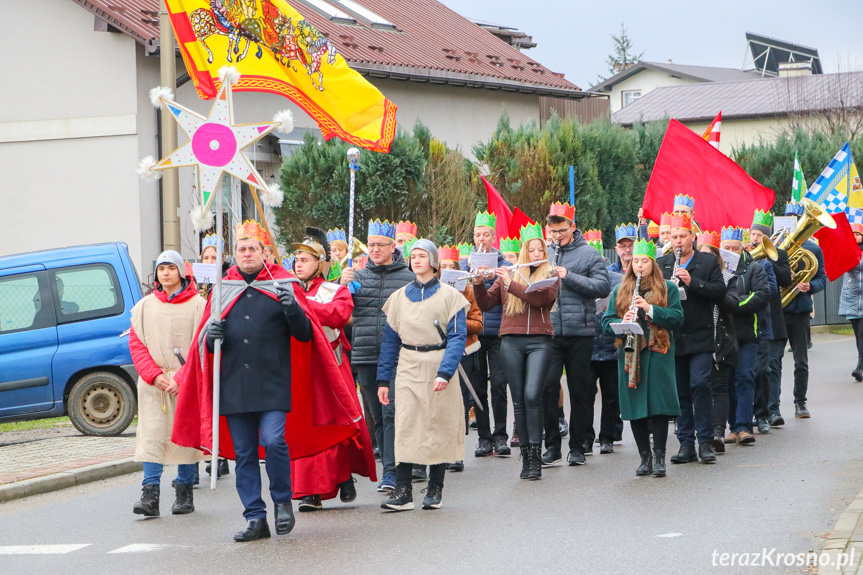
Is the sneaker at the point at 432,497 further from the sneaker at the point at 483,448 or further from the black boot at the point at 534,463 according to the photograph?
the sneaker at the point at 483,448

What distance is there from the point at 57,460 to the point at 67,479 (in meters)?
1.09

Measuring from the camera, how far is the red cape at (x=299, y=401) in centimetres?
827

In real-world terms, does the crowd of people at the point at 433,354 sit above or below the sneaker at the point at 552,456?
above

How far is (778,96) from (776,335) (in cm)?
3930

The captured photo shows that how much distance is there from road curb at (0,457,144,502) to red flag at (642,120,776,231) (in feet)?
20.2

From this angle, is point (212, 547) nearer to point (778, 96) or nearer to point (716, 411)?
point (716, 411)

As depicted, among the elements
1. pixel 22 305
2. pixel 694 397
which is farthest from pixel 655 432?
pixel 22 305

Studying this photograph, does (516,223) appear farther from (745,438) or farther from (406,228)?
(745,438)

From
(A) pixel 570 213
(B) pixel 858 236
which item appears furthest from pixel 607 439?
(B) pixel 858 236

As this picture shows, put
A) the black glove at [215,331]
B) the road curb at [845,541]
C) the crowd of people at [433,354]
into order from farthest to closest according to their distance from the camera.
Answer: the crowd of people at [433,354] < the black glove at [215,331] < the road curb at [845,541]

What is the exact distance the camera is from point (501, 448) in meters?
11.5

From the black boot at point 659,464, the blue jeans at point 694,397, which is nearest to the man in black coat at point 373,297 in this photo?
the black boot at point 659,464

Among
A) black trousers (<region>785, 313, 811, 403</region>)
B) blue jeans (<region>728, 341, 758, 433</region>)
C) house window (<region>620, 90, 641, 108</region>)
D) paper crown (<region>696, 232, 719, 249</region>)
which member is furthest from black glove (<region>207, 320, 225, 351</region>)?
house window (<region>620, 90, 641, 108</region>)

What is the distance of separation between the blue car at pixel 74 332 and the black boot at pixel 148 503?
4718 millimetres
